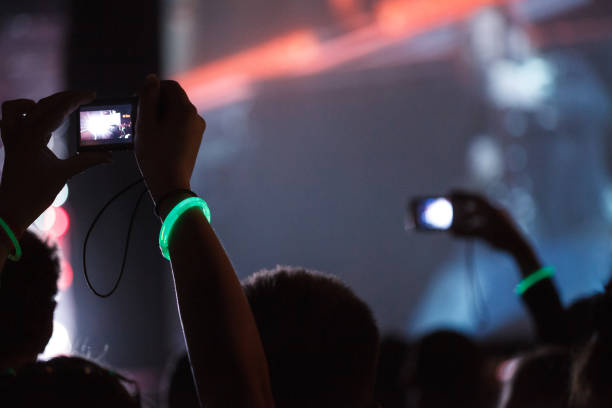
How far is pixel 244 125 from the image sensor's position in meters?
4.71

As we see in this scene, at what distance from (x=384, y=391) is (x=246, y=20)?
318 cm

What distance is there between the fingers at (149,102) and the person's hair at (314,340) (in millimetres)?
239

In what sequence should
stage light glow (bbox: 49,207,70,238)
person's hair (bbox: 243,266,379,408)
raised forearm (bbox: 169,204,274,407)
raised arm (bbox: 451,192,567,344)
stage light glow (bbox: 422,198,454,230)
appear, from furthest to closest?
stage light glow (bbox: 49,207,70,238)
stage light glow (bbox: 422,198,454,230)
raised arm (bbox: 451,192,567,344)
person's hair (bbox: 243,266,379,408)
raised forearm (bbox: 169,204,274,407)

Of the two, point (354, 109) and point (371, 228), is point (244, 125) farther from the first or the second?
point (371, 228)

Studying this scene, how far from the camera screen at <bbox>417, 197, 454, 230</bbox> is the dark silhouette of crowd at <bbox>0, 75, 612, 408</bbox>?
64cm

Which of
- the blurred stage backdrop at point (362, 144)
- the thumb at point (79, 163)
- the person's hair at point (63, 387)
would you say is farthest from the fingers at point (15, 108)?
the blurred stage backdrop at point (362, 144)

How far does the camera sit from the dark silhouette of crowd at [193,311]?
645 mm

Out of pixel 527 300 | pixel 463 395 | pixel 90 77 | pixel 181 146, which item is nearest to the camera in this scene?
pixel 181 146

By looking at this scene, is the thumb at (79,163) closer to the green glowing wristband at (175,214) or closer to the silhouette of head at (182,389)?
the green glowing wristband at (175,214)

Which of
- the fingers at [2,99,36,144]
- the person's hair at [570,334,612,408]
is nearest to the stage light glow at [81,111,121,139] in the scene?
the fingers at [2,99,36,144]

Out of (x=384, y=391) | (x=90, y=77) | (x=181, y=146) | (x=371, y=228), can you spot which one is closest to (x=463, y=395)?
(x=384, y=391)

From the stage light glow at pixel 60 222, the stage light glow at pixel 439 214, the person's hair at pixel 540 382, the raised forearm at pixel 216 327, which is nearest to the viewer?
the raised forearm at pixel 216 327

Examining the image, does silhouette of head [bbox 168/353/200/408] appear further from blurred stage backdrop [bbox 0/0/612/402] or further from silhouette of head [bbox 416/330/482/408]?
blurred stage backdrop [bbox 0/0/612/402]

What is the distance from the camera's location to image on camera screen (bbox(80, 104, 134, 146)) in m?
0.90
